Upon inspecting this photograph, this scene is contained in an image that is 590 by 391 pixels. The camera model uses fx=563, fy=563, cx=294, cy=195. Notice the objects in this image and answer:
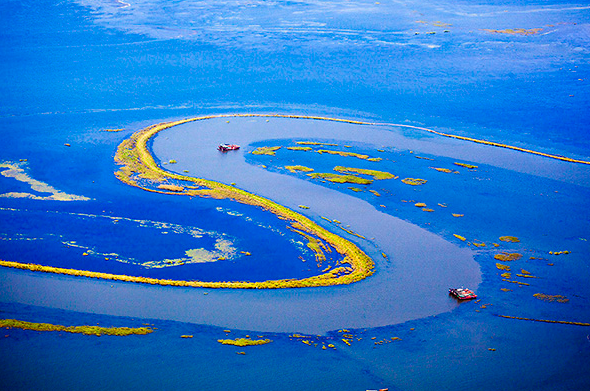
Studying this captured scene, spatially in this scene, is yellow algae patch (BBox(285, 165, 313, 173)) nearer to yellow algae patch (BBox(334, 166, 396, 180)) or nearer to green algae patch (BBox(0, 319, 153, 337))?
yellow algae patch (BBox(334, 166, 396, 180))

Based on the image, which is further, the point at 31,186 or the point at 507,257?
the point at 31,186

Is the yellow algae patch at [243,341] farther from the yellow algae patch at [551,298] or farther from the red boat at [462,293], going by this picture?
the yellow algae patch at [551,298]

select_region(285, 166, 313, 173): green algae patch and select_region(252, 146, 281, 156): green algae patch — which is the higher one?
select_region(252, 146, 281, 156): green algae patch

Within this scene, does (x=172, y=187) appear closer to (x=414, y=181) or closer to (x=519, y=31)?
(x=414, y=181)

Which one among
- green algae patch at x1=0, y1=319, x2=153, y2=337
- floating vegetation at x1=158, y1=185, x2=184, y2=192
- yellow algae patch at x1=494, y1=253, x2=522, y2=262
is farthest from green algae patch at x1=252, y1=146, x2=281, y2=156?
green algae patch at x1=0, y1=319, x2=153, y2=337

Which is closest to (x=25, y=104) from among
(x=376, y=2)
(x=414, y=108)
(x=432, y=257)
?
(x=414, y=108)

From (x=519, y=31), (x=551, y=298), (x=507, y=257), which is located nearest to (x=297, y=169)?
(x=507, y=257)
